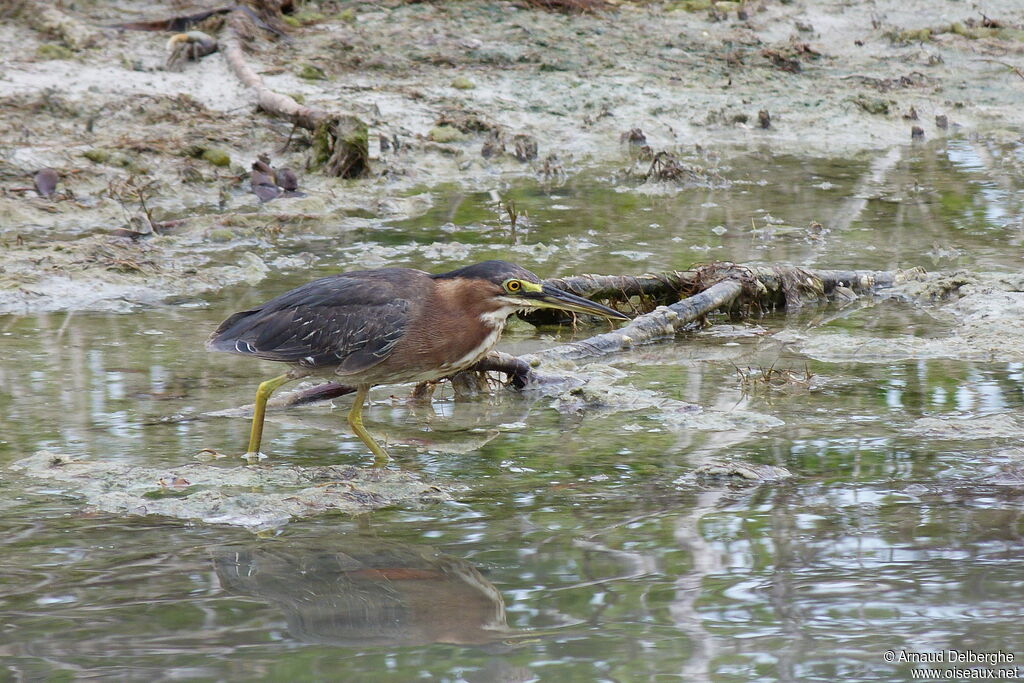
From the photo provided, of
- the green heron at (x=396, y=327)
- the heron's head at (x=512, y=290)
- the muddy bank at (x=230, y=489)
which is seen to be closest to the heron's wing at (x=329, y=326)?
the green heron at (x=396, y=327)

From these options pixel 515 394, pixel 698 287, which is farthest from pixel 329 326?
pixel 698 287

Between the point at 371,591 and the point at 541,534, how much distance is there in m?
0.67

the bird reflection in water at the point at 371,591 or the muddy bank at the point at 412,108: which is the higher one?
the muddy bank at the point at 412,108

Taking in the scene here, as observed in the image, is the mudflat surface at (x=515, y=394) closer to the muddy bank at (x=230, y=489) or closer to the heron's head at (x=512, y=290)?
the muddy bank at (x=230, y=489)

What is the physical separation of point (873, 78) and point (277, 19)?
21.3ft

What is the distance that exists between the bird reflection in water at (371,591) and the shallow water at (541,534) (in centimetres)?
1

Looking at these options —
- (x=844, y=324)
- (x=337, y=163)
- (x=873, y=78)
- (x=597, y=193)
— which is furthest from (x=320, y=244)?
(x=873, y=78)

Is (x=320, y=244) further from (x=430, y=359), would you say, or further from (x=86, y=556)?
(x=86, y=556)

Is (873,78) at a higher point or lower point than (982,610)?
higher

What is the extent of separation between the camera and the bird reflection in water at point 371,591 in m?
3.60

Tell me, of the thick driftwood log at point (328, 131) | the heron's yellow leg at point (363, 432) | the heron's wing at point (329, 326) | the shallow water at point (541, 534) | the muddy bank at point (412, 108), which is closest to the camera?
the shallow water at point (541, 534)

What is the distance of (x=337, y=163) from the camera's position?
10719 mm

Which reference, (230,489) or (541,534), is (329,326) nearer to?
(230,489)
